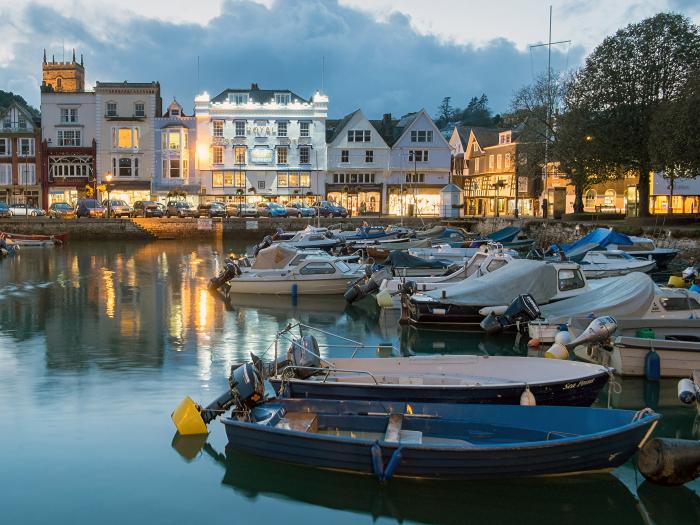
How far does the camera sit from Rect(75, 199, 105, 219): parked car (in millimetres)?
72062

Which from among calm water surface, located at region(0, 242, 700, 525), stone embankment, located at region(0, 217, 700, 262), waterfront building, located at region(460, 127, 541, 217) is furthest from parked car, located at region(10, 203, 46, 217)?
calm water surface, located at region(0, 242, 700, 525)

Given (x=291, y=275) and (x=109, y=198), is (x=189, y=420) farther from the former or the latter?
(x=109, y=198)

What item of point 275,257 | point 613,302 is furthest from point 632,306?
point 275,257

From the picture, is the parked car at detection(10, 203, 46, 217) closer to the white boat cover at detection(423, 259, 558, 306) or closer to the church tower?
the church tower

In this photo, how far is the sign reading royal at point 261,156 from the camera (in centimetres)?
8181

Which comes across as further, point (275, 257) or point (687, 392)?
→ point (275, 257)

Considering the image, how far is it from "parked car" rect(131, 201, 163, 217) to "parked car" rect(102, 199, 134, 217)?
576 mm

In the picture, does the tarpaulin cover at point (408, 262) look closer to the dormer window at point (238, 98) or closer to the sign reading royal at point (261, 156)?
the sign reading royal at point (261, 156)

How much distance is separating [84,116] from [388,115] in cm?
3317

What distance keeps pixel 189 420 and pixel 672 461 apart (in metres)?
8.40

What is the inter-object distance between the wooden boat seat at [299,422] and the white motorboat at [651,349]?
7.84 m

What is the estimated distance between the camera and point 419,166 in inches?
3287

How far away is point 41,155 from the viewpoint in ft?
274

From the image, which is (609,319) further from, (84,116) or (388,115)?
(84,116)
